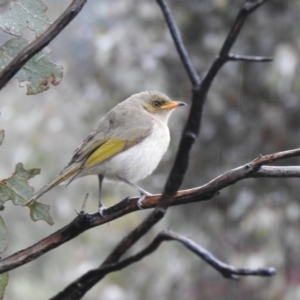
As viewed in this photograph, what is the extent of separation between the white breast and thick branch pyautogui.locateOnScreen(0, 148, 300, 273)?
1463mm

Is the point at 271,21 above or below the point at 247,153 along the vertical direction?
above

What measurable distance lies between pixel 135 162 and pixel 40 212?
142 centimetres

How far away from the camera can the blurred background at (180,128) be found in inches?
224

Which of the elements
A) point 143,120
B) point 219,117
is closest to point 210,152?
point 219,117

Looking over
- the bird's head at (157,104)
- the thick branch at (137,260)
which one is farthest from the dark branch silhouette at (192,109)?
the bird's head at (157,104)

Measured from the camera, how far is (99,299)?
5586mm

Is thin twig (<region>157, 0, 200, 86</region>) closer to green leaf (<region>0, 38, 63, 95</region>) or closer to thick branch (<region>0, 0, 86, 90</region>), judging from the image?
thick branch (<region>0, 0, 86, 90</region>)

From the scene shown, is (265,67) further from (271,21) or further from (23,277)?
(23,277)

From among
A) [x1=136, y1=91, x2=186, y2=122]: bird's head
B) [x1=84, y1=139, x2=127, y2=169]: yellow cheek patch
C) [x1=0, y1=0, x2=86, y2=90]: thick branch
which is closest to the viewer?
[x1=0, y1=0, x2=86, y2=90]: thick branch

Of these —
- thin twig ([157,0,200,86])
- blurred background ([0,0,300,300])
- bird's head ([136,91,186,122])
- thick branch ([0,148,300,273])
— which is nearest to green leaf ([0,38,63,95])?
thick branch ([0,148,300,273])

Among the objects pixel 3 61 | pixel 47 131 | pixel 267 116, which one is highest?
pixel 3 61

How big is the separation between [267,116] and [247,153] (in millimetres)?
379

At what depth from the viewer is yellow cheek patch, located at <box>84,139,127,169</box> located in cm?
271

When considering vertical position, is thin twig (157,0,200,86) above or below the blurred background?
above
